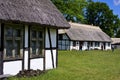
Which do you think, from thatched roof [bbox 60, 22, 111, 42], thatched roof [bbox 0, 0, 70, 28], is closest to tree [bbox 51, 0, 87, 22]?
thatched roof [bbox 60, 22, 111, 42]

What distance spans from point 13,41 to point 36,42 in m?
2.49

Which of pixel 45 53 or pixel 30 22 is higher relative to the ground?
pixel 30 22

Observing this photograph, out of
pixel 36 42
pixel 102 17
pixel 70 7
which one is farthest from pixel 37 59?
pixel 102 17

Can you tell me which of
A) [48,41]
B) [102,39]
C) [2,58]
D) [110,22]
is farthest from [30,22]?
[110,22]

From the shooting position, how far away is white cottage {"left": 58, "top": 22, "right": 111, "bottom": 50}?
60.8m

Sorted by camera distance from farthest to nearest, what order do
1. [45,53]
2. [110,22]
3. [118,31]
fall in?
[118,31], [110,22], [45,53]

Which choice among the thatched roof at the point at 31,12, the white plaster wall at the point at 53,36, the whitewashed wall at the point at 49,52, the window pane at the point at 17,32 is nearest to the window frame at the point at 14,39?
the window pane at the point at 17,32

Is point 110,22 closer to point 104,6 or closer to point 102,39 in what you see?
point 104,6

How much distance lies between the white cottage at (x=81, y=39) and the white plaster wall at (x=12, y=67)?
143 feet

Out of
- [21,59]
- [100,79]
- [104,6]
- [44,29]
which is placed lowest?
[100,79]

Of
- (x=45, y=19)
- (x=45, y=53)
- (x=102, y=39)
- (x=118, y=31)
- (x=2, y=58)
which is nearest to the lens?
(x=2, y=58)

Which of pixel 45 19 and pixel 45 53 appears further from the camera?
pixel 45 53

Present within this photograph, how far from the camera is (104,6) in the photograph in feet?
339

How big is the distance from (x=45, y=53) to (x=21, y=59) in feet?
9.63
